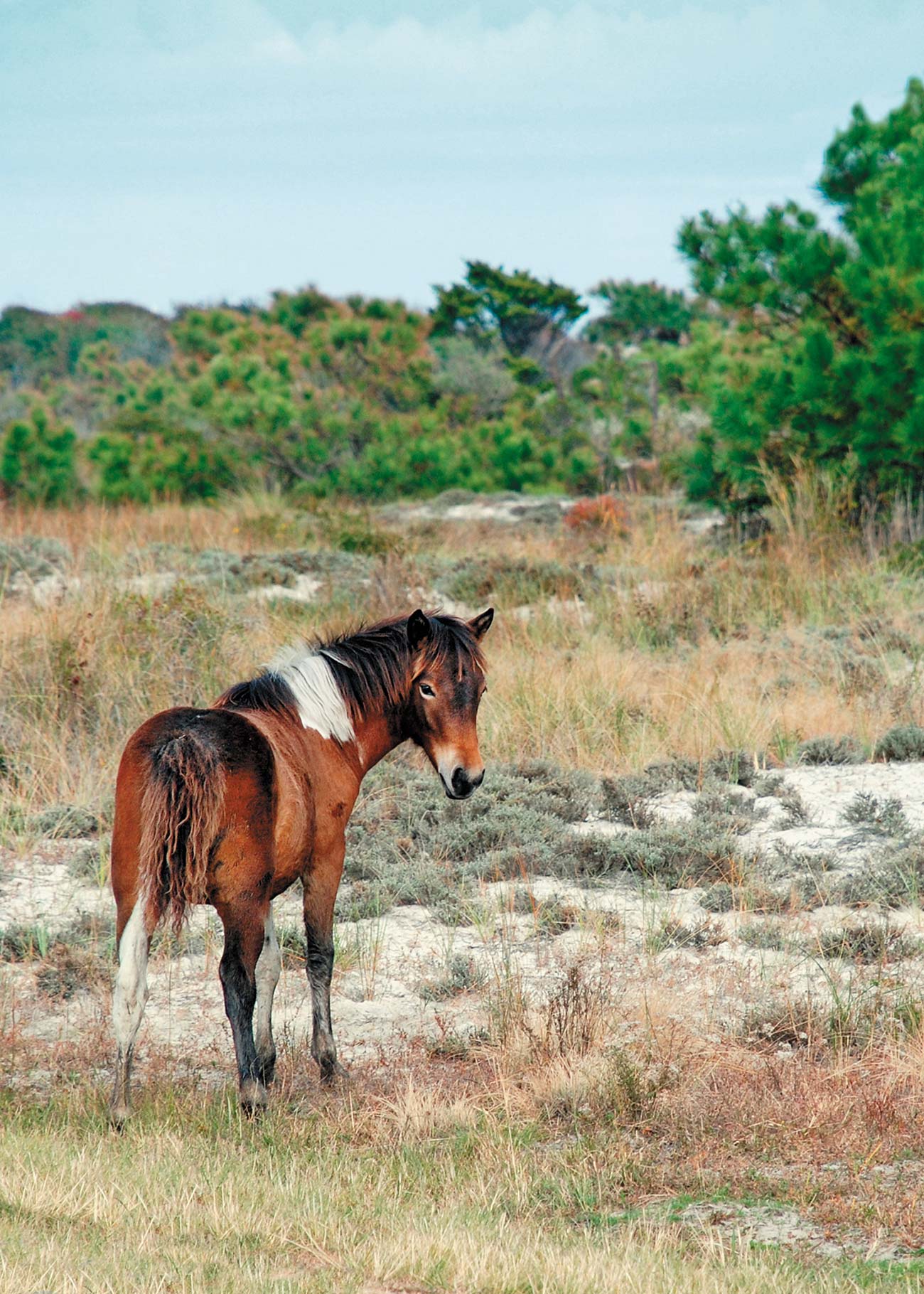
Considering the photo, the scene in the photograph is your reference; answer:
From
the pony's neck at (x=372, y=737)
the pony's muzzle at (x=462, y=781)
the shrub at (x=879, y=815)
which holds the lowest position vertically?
the shrub at (x=879, y=815)

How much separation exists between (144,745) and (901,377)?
35.1 ft

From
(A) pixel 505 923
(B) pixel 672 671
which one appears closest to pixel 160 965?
(A) pixel 505 923

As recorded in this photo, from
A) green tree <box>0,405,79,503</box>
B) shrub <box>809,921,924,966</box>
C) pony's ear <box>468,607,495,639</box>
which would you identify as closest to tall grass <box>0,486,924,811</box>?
shrub <box>809,921,924,966</box>

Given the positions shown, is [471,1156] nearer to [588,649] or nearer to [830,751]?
[830,751]

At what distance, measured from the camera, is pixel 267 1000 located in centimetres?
465

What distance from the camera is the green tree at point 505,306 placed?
36.0 meters

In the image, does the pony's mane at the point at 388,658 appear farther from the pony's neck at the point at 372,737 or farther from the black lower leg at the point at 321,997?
the black lower leg at the point at 321,997

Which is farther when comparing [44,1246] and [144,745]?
[144,745]

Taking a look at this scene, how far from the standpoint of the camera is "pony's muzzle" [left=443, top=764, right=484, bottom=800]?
4.65m

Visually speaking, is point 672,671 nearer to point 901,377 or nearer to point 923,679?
point 923,679

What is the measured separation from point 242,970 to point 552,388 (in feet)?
83.6

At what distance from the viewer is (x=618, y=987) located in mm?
5594

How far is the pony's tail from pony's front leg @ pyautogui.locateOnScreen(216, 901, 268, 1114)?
15cm

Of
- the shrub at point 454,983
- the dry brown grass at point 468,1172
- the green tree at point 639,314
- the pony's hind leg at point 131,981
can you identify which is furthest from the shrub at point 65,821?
the green tree at point 639,314
